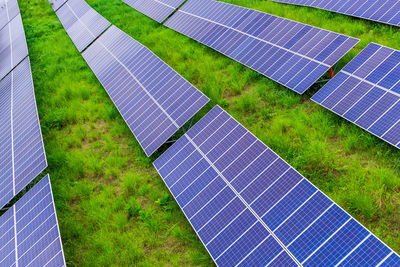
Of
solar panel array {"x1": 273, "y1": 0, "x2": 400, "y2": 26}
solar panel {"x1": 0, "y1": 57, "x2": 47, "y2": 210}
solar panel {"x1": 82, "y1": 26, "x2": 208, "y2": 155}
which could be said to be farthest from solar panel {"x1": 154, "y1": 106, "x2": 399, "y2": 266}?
solar panel array {"x1": 273, "y1": 0, "x2": 400, "y2": 26}

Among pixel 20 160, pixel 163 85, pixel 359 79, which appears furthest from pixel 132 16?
pixel 359 79

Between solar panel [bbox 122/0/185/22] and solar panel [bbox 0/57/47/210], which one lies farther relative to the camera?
solar panel [bbox 122/0/185/22]

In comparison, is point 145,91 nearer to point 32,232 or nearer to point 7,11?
point 32,232

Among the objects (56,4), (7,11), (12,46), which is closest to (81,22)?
(12,46)

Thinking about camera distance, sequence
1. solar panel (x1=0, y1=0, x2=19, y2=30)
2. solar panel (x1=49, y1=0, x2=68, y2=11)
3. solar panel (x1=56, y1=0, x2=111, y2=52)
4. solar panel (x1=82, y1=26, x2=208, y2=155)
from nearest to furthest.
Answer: solar panel (x1=82, y1=26, x2=208, y2=155) → solar panel (x1=56, y1=0, x2=111, y2=52) → solar panel (x1=0, y1=0, x2=19, y2=30) → solar panel (x1=49, y1=0, x2=68, y2=11)

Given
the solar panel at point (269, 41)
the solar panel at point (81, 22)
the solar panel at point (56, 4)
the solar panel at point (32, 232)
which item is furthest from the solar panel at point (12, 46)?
the solar panel at point (32, 232)

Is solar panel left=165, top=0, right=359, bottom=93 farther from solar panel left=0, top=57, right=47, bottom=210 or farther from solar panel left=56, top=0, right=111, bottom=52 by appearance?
solar panel left=0, top=57, right=47, bottom=210
